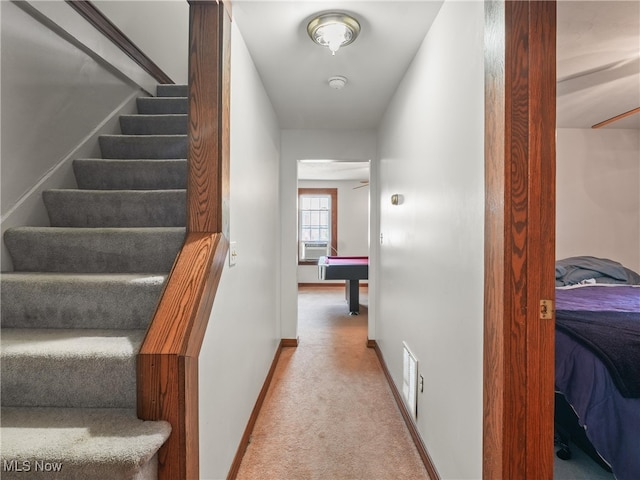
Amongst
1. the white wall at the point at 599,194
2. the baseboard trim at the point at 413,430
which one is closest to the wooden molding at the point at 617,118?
the white wall at the point at 599,194

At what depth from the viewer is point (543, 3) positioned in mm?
993

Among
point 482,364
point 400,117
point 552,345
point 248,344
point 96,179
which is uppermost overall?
point 400,117

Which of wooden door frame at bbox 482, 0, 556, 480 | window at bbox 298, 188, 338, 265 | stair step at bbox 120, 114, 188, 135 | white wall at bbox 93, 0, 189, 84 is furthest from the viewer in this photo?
window at bbox 298, 188, 338, 265

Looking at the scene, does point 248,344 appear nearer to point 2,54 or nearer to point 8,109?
point 8,109


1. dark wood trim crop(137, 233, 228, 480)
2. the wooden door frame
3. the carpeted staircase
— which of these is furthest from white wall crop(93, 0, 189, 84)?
the wooden door frame

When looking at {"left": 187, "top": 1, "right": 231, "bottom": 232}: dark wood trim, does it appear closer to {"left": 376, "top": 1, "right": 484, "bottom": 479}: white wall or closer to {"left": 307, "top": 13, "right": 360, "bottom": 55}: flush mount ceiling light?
{"left": 307, "top": 13, "right": 360, "bottom": 55}: flush mount ceiling light

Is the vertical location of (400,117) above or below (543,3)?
above

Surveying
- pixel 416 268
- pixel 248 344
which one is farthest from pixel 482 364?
pixel 248 344

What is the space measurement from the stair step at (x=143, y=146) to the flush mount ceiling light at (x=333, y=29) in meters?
1.16

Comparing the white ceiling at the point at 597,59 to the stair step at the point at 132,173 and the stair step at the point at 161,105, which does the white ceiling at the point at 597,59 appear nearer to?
the stair step at the point at 132,173

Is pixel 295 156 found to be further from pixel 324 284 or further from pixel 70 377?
pixel 324 284

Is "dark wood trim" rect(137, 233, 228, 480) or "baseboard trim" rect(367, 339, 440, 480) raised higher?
"dark wood trim" rect(137, 233, 228, 480)

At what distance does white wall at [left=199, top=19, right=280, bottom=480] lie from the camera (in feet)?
4.45

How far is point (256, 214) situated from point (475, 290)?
1505mm
